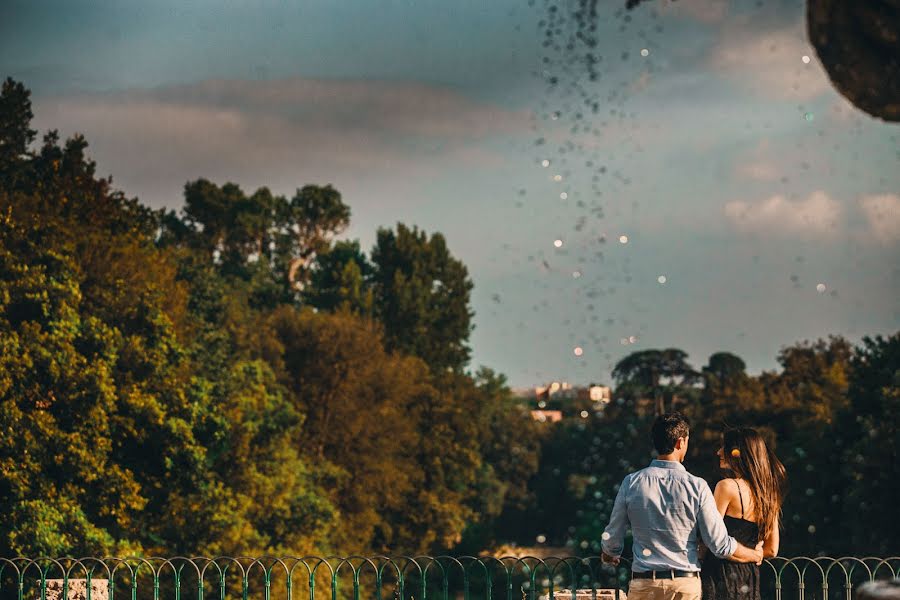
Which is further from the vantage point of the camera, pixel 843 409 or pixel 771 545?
pixel 843 409

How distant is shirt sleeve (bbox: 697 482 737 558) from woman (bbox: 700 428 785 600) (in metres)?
0.22

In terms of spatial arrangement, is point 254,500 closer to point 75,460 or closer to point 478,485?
point 75,460

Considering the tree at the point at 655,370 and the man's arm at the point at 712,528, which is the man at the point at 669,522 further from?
the tree at the point at 655,370

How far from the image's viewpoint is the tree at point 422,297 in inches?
2825

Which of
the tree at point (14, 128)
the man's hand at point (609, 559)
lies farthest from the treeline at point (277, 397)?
the man's hand at point (609, 559)

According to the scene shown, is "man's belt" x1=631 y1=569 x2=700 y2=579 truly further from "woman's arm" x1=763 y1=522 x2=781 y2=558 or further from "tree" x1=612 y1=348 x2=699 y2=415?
"tree" x1=612 y1=348 x2=699 y2=415

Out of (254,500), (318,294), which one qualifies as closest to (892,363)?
(254,500)

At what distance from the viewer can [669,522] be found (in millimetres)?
8148

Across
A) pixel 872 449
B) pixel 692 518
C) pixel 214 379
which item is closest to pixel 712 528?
pixel 692 518

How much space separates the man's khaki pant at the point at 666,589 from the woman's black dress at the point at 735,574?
0.48ft

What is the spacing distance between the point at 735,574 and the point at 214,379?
36.6m

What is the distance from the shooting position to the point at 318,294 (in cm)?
7369

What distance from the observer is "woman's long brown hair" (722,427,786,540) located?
8.18m

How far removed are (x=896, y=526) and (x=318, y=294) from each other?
134ft
